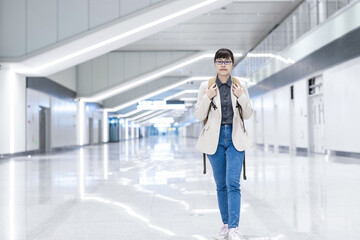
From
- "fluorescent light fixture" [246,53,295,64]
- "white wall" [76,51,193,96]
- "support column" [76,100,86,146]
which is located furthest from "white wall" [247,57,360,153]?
"support column" [76,100,86,146]

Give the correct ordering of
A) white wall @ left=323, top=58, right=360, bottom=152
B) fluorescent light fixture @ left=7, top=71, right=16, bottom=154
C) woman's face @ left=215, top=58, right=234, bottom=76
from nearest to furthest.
→ woman's face @ left=215, top=58, right=234, bottom=76 < white wall @ left=323, top=58, right=360, bottom=152 < fluorescent light fixture @ left=7, top=71, right=16, bottom=154

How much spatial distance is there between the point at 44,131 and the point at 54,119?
4.66ft

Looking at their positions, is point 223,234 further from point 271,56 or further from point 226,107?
point 271,56

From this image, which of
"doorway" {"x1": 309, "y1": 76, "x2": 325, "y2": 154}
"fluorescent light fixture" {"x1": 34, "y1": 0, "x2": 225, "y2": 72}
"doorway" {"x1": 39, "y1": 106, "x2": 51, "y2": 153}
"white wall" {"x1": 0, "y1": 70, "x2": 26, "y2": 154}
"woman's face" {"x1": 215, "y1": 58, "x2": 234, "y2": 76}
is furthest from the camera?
"doorway" {"x1": 39, "y1": 106, "x2": 51, "y2": 153}

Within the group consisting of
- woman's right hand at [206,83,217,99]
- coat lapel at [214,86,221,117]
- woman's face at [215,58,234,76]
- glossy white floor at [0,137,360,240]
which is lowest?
glossy white floor at [0,137,360,240]

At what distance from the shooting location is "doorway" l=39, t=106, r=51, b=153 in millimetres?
24859

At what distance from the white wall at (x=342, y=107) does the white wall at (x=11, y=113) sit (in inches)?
591

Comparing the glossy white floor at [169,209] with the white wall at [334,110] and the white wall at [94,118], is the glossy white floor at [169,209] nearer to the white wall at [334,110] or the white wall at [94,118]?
the white wall at [334,110]

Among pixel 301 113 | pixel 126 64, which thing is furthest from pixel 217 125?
pixel 126 64

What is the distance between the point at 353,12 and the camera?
541 inches

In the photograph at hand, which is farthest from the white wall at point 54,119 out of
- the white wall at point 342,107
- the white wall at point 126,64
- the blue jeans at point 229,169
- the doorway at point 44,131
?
the blue jeans at point 229,169

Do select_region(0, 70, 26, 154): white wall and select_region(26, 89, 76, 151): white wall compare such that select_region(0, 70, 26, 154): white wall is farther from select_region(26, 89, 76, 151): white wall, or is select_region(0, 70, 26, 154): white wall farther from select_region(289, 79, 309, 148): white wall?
select_region(289, 79, 309, 148): white wall

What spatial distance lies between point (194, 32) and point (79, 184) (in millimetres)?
17305

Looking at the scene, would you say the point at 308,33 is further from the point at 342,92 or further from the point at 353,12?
the point at 353,12
